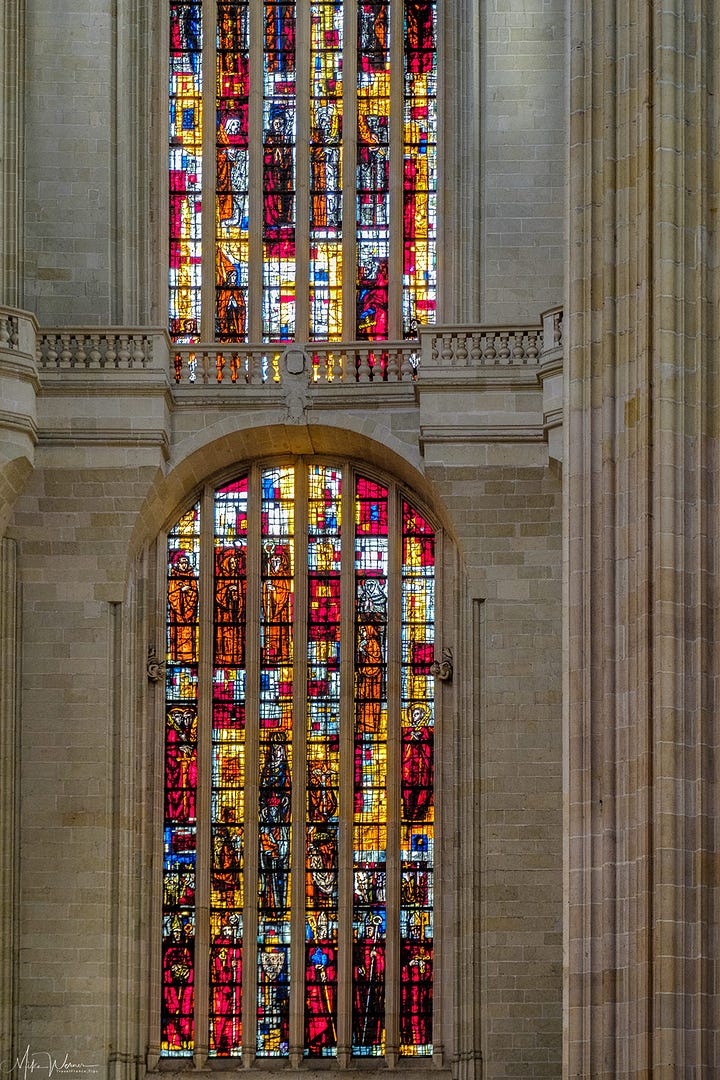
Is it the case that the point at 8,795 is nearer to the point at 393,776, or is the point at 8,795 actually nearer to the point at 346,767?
the point at 346,767

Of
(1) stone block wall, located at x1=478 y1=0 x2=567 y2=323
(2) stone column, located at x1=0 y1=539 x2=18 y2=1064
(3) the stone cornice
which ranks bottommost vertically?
(2) stone column, located at x1=0 y1=539 x2=18 y2=1064

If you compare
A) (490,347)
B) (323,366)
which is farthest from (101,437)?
(490,347)

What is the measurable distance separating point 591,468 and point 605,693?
5.54 feet

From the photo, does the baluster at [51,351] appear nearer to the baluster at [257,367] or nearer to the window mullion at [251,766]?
the baluster at [257,367]

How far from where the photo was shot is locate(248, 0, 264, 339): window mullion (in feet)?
92.2

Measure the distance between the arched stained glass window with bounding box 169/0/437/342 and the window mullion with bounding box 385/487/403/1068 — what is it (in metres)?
2.36

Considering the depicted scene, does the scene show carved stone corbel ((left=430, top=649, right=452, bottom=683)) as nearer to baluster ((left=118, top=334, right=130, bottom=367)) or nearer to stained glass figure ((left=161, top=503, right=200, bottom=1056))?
stained glass figure ((left=161, top=503, right=200, bottom=1056))

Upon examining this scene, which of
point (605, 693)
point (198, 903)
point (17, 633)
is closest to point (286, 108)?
point (17, 633)

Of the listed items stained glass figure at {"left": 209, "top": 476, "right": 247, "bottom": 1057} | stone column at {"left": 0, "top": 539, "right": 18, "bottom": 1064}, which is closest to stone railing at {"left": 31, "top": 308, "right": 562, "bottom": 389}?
stained glass figure at {"left": 209, "top": 476, "right": 247, "bottom": 1057}

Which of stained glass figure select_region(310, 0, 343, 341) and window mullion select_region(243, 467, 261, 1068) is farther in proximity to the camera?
stained glass figure select_region(310, 0, 343, 341)

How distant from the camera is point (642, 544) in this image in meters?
19.0

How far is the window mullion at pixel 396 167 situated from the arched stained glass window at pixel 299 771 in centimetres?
179

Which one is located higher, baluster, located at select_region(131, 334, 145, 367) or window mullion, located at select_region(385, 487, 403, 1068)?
baluster, located at select_region(131, 334, 145, 367)

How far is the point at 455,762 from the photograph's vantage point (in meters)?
26.7
